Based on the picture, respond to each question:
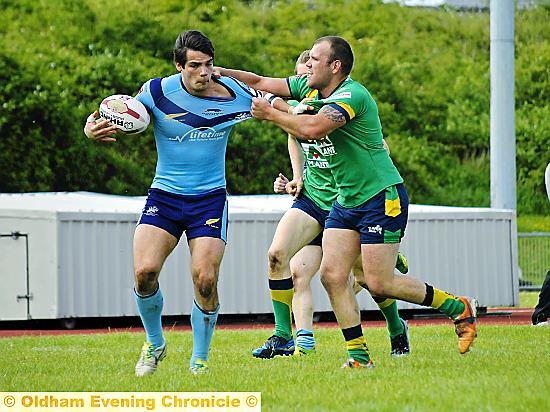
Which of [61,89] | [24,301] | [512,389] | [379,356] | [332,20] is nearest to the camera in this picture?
[512,389]

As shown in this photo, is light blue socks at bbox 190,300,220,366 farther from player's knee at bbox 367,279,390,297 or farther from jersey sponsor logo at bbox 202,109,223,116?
jersey sponsor logo at bbox 202,109,223,116

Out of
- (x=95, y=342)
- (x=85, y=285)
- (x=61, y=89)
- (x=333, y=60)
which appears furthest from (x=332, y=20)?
(x=333, y=60)

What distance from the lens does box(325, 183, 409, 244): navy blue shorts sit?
904 centimetres

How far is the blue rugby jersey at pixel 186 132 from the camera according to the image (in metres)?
9.16

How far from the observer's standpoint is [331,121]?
28.7ft

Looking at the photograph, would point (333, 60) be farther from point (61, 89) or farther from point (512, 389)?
point (61, 89)

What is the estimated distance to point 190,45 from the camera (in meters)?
9.00

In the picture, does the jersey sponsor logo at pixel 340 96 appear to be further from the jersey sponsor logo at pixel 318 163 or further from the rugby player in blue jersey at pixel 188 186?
the jersey sponsor logo at pixel 318 163

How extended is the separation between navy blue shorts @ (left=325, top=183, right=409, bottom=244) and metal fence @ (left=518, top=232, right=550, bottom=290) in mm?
19242

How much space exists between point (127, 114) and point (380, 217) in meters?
1.87

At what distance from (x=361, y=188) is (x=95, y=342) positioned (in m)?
4.55

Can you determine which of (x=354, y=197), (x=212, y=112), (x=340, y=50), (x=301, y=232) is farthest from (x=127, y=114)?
(x=301, y=232)

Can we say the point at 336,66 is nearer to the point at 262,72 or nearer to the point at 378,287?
the point at 378,287

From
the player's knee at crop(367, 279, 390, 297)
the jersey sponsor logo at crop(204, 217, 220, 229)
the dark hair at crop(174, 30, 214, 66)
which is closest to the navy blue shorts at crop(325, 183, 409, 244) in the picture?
the player's knee at crop(367, 279, 390, 297)
